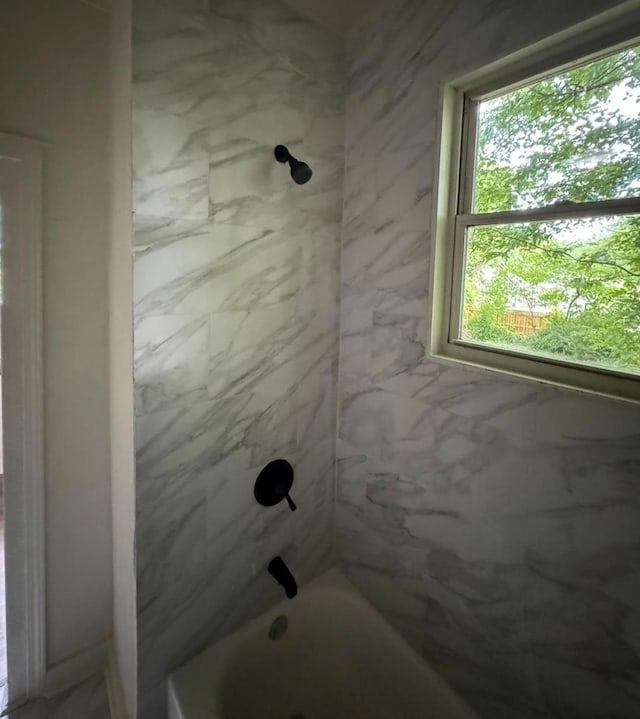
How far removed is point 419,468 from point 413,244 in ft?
2.68

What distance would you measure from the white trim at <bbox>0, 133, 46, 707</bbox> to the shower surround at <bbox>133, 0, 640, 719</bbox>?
52cm

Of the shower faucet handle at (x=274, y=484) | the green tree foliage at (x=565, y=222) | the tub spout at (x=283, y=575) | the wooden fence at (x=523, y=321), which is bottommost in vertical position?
the tub spout at (x=283, y=575)

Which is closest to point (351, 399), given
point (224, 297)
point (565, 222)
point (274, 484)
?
point (274, 484)

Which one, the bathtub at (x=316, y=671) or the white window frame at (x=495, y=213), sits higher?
the white window frame at (x=495, y=213)

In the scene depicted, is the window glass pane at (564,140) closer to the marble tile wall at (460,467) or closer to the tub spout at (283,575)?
the marble tile wall at (460,467)

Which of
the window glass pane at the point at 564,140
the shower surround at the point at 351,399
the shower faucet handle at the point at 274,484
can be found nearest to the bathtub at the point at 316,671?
the shower surround at the point at 351,399

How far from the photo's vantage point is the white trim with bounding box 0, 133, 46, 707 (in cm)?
134

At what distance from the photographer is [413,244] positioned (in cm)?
143

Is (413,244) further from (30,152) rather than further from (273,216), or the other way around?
(30,152)

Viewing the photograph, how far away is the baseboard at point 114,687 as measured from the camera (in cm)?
151

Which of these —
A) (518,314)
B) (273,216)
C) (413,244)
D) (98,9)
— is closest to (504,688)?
(518,314)

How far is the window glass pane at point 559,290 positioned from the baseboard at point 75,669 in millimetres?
1997

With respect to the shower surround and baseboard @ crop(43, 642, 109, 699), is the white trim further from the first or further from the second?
the shower surround

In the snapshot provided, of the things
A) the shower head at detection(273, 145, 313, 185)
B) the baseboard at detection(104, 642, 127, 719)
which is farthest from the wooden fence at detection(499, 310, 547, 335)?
the baseboard at detection(104, 642, 127, 719)
